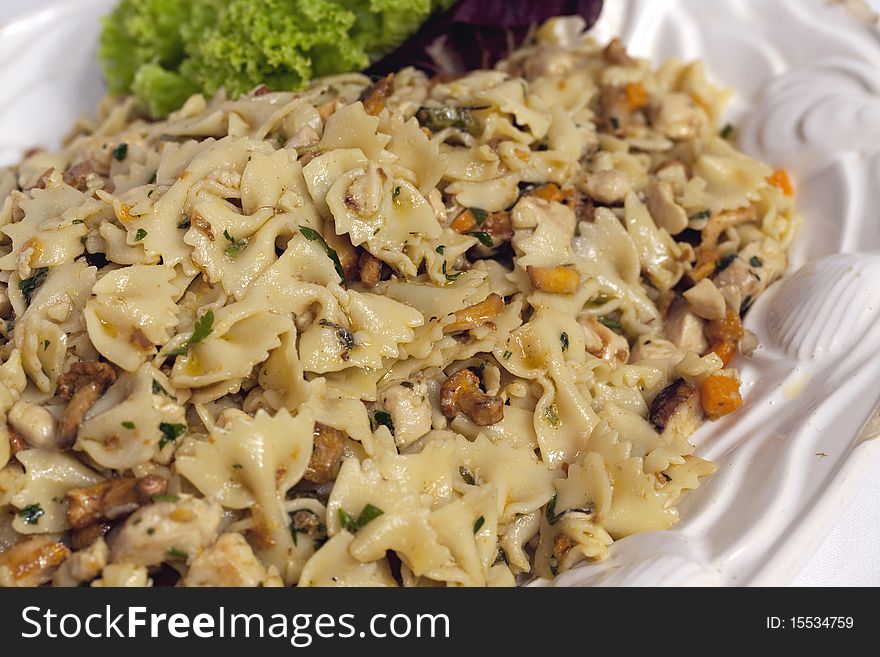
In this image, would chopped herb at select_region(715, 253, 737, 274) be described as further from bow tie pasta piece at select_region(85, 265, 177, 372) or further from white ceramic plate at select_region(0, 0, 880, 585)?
bow tie pasta piece at select_region(85, 265, 177, 372)

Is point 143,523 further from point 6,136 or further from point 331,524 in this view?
point 6,136

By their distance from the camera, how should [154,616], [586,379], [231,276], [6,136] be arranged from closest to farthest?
[154,616] < [231,276] < [586,379] < [6,136]

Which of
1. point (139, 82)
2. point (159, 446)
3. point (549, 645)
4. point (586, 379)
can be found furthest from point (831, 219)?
point (139, 82)

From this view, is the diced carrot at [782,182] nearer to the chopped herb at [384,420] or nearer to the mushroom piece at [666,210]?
the mushroom piece at [666,210]

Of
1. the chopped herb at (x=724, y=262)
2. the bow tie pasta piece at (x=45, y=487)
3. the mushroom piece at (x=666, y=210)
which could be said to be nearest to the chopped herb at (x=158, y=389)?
the bow tie pasta piece at (x=45, y=487)

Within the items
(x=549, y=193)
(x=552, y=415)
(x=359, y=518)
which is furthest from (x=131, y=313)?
(x=549, y=193)

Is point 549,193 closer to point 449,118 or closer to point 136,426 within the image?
point 449,118
